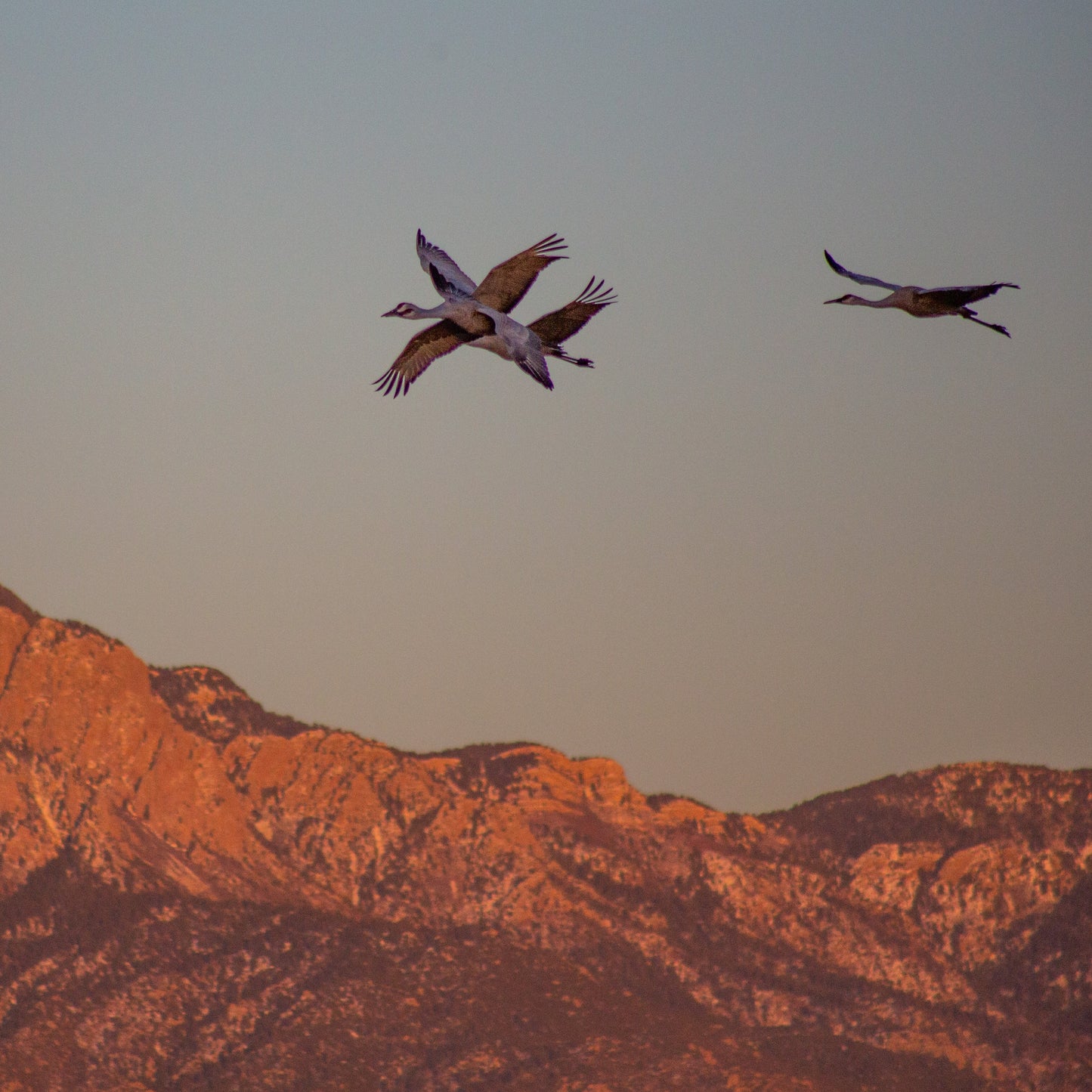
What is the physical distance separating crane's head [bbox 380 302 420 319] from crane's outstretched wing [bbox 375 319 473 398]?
4.31 ft

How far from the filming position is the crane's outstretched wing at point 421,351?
47125 millimetres

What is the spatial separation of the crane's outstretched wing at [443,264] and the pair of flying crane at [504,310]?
16mm

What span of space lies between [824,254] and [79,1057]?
498ft

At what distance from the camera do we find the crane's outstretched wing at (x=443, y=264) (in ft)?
150

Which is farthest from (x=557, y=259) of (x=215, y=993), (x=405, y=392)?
(x=215, y=993)

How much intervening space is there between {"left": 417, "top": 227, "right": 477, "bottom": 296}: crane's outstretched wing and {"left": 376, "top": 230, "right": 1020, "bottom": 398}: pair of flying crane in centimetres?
2

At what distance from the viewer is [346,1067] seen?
7470 inches

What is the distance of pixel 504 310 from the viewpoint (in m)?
44.9

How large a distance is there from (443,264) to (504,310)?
308 cm

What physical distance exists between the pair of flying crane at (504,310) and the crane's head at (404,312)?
2cm

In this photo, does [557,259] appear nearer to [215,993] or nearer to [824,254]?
[824,254]

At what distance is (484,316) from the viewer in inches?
1686

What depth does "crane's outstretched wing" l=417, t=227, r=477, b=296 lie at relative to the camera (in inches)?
1805

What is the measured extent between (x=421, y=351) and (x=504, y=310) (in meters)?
3.16
